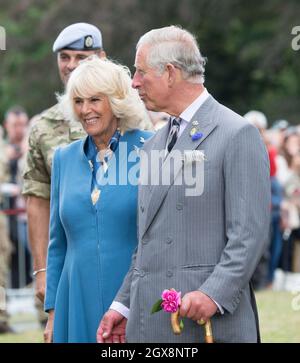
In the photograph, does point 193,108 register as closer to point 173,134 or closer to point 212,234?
point 173,134

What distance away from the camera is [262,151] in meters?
5.08

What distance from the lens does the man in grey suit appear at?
4.98 metres

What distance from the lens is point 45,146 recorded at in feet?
22.7

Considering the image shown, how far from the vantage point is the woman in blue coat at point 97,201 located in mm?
5797

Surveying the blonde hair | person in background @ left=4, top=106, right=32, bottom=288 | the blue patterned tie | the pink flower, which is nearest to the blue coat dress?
the blonde hair

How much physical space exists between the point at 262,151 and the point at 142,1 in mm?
29335

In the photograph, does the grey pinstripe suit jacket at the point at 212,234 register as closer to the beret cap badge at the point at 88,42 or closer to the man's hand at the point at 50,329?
the man's hand at the point at 50,329

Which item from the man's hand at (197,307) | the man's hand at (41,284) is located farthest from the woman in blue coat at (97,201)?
the man's hand at (197,307)

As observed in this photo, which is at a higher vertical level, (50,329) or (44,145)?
(44,145)

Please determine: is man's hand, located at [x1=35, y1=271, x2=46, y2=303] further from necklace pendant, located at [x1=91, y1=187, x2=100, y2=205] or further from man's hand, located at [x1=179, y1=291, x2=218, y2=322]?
man's hand, located at [x1=179, y1=291, x2=218, y2=322]

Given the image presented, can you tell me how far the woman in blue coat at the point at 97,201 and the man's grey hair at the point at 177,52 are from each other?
59cm

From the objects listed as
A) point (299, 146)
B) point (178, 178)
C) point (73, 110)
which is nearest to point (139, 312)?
point (178, 178)

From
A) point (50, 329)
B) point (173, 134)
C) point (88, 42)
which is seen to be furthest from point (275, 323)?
Answer: point (173, 134)

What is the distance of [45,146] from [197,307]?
229 cm
